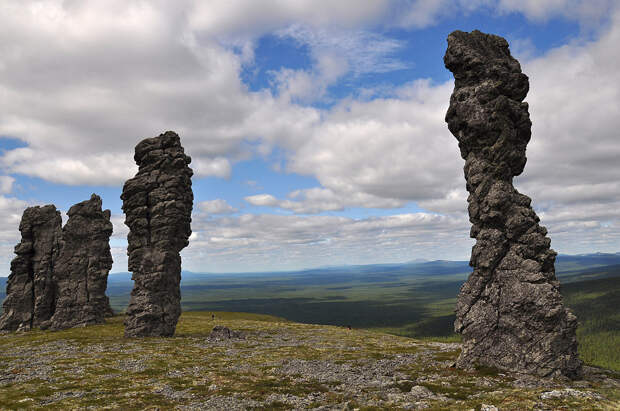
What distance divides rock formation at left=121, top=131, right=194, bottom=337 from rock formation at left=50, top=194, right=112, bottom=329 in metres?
19.2

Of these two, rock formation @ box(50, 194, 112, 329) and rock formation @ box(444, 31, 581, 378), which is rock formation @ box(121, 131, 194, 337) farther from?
rock formation @ box(444, 31, 581, 378)

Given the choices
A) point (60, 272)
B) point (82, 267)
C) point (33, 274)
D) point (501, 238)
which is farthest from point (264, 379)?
point (33, 274)

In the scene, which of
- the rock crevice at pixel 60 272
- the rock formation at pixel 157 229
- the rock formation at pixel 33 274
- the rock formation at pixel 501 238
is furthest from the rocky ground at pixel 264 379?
the rock formation at pixel 33 274

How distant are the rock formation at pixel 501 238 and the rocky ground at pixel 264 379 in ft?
11.7

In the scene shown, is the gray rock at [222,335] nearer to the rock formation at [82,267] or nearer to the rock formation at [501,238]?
the rock formation at [82,267]

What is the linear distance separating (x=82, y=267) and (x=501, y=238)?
87835 millimetres

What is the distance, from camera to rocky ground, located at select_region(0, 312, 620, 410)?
2987cm

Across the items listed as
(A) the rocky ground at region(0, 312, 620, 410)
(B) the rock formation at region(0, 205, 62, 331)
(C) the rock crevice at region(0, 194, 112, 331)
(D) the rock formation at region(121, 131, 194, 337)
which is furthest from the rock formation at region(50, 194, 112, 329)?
(D) the rock formation at region(121, 131, 194, 337)

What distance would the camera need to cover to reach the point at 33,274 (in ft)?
287

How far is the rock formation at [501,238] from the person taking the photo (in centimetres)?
3691

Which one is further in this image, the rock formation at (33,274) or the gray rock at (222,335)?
the rock formation at (33,274)

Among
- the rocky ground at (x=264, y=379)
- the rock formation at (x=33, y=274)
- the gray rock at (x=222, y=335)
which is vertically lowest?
the gray rock at (x=222, y=335)

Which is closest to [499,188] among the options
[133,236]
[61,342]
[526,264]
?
[526,264]

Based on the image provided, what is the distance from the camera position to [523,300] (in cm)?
3828
